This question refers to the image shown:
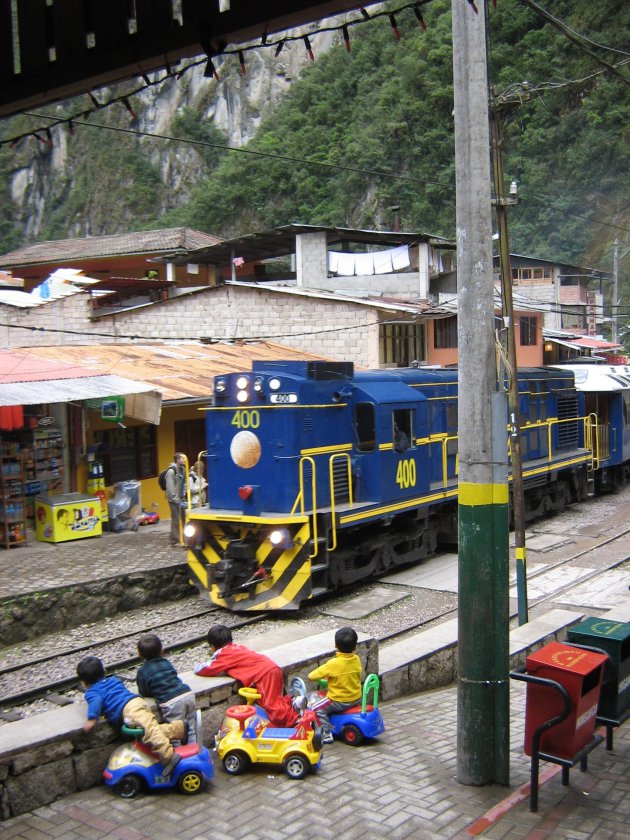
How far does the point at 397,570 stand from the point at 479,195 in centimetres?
895

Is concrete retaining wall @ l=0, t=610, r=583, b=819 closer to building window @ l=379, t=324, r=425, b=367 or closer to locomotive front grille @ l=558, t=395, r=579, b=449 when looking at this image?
locomotive front grille @ l=558, t=395, r=579, b=449

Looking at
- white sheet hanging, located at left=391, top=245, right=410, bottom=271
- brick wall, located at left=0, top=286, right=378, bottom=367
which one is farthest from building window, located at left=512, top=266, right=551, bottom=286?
brick wall, located at left=0, top=286, right=378, bottom=367

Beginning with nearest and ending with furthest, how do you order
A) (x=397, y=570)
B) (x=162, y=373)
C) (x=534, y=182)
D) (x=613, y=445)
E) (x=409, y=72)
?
(x=397, y=570)
(x=162, y=373)
(x=613, y=445)
(x=534, y=182)
(x=409, y=72)

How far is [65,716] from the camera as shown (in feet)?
17.7

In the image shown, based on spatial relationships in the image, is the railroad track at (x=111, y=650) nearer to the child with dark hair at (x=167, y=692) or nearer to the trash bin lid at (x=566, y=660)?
the child with dark hair at (x=167, y=692)

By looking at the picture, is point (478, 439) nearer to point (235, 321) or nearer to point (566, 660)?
point (566, 660)

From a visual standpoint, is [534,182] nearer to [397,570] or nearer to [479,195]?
[397,570]

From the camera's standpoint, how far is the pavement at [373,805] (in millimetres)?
4797

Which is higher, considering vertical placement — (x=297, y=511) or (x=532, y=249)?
(x=532, y=249)

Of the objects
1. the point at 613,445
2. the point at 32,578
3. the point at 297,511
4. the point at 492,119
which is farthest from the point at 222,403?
the point at 613,445

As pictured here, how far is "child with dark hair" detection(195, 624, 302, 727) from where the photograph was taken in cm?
589

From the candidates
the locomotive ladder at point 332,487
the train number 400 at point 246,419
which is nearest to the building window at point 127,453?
the train number 400 at point 246,419

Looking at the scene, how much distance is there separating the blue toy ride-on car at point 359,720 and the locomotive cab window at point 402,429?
6.41 metres

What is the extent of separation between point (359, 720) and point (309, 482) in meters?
5.19
